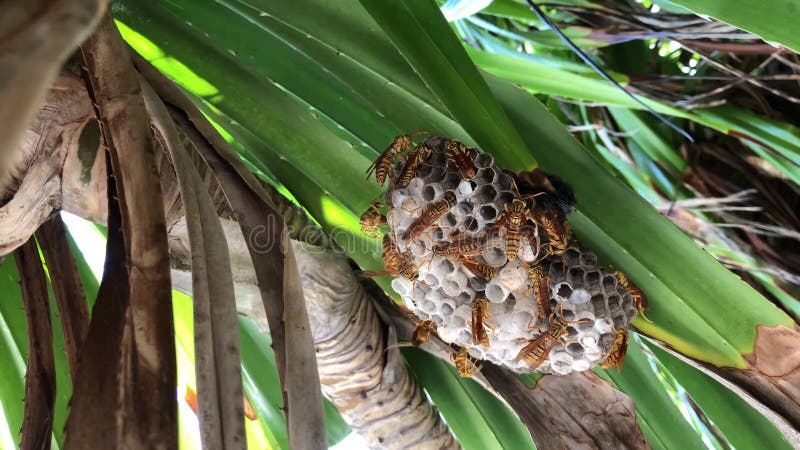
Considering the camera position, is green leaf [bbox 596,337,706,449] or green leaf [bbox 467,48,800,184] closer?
green leaf [bbox 596,337,706,449]

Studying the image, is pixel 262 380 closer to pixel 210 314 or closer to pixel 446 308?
pixel 446 308

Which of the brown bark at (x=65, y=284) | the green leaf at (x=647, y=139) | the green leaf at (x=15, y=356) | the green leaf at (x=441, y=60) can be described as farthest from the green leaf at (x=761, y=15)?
the green leaf at (x=647, y=139)

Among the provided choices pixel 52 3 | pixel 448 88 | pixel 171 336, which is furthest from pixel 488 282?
pixel 52 3

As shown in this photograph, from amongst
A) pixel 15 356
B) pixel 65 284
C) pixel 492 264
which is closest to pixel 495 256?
pixel 492 264

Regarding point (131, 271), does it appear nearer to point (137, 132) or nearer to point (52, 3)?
point (137, 132)

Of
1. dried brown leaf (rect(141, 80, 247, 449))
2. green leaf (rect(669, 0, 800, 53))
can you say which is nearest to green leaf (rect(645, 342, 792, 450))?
green leaf (rect(669, 0, 800, 53))

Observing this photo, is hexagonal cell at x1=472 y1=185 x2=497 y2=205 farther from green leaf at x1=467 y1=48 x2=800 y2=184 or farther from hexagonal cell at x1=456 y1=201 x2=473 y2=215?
green leaf at x1=467 y1=48 x2=800 y2=184
